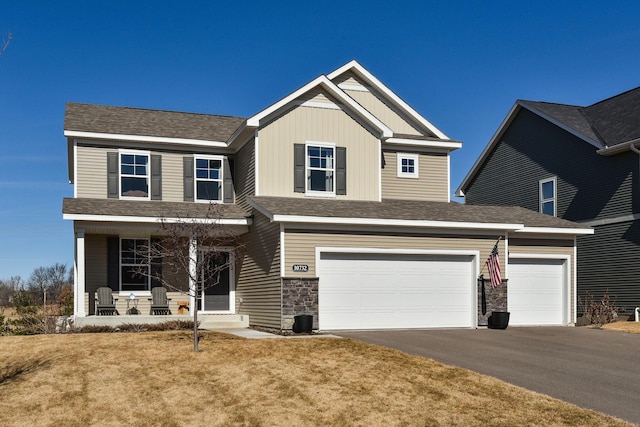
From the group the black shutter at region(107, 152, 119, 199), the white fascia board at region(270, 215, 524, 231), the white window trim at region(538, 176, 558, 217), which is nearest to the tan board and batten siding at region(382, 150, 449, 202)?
the white fascia board at region(270, 215, 524, 231)

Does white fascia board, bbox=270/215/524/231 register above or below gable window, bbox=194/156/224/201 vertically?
below

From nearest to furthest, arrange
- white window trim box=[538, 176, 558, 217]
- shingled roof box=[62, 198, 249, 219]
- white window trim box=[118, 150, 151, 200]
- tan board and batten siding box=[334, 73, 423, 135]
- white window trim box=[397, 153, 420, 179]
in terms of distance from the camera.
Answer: shingled roof box=[62, 198, 249, 219] → white window trim box=[118, 150, 151, 200] → white window trim box=[397, 153, 420, 179] → tan board and batten siding box=[334, 73, 423, 135] → white window trim box=[538, 176, 558, 217]

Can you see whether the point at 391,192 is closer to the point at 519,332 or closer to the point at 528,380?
the point at 519,332

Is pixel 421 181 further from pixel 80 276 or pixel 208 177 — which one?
→ pixel 80 276

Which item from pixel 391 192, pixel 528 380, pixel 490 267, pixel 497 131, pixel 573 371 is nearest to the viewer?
pixel 528 380

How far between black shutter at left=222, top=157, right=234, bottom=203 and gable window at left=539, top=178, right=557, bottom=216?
511 inches

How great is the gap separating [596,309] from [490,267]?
16.3ft

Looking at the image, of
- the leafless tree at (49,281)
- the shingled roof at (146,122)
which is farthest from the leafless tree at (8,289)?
the shingled roof at (146,122)

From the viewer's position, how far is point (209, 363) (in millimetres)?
13461

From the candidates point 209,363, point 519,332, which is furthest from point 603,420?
point 519,332

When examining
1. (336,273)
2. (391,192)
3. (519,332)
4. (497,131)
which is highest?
(497,131)

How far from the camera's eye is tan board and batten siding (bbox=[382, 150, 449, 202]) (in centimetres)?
2436

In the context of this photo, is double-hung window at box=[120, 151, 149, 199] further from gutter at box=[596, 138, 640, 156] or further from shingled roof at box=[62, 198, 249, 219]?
gutter at box=[596, 138, 640, 156]

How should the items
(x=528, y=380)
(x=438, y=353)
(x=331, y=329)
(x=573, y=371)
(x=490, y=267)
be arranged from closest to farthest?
1. (x=528, y=380)
2. (x=573, y=371)
3. (x=438, y=353)
4. (x=331, y=329)
5. (x=490, y=267)
